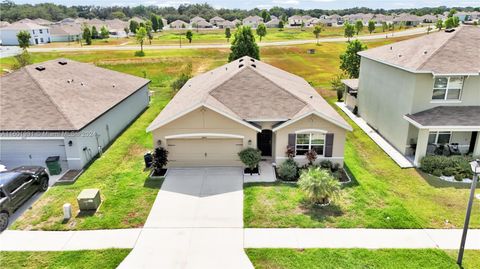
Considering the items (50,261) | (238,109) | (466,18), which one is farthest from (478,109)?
(466,18)

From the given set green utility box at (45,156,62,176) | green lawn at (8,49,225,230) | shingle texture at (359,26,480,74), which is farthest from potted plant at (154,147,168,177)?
shingle texture at (359,26,480,74)

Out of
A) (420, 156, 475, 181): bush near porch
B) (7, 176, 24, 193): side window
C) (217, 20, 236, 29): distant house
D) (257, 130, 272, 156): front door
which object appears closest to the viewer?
(7, 176, 24, 193): side window

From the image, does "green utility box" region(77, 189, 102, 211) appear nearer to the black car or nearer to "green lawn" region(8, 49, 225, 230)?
"green lawn" region(8, 49, 225, 230)

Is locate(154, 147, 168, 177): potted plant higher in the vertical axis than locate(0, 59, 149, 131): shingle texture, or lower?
lower

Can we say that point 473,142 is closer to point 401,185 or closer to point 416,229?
point 401,185

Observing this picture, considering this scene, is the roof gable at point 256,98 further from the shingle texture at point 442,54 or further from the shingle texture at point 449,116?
the shingle texture at point 442,54

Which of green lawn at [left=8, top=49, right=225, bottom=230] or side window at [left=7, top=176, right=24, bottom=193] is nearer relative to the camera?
green lawn at [left=8, top=49, right=225, bottom=230]
